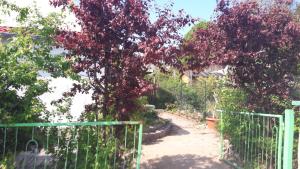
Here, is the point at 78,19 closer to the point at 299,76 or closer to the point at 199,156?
the point at 199,156

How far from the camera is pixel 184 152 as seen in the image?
938cm

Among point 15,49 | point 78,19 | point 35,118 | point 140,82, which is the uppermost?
point 78,19

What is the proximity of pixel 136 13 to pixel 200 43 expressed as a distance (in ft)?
8.65

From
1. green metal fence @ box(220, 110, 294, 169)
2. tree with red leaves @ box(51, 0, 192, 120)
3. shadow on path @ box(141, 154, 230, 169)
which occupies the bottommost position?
shadow on path @ box(141, 154, 230, 169)

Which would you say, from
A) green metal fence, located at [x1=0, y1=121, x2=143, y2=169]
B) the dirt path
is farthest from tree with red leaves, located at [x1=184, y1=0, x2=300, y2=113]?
green metal fence, located at [x1=0, y1=121, x2=143, y2=169]

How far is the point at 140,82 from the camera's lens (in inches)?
230

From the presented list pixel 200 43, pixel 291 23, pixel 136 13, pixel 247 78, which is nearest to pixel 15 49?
pixel 136 13

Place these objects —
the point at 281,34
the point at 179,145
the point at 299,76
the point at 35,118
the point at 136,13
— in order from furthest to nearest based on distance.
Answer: the point at 179,145 < the point at 299,76 < the point at 281,34 < the point at 136,13 < the point at 35,118

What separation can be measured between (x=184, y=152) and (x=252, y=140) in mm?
2078

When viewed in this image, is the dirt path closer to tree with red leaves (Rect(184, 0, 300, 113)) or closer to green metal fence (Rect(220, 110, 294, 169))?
green metal fence (Rect(220, 110, 294, 169))

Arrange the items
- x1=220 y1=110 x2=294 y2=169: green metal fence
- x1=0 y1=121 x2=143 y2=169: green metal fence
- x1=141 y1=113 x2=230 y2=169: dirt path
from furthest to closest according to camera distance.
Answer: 1. x1=141 y1=113 x2=230 y2=169: dirt path
2. x1=220 y1=110 x2=294 y2=169: green metal fence
3. x1=0 y1=121 x2=143 y2=169: green metal fence

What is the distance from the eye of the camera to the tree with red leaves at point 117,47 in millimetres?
5766

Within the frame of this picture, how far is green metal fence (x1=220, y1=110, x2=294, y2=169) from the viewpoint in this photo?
7.38 metres

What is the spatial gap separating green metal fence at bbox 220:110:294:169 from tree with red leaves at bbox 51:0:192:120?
7.83 ft
